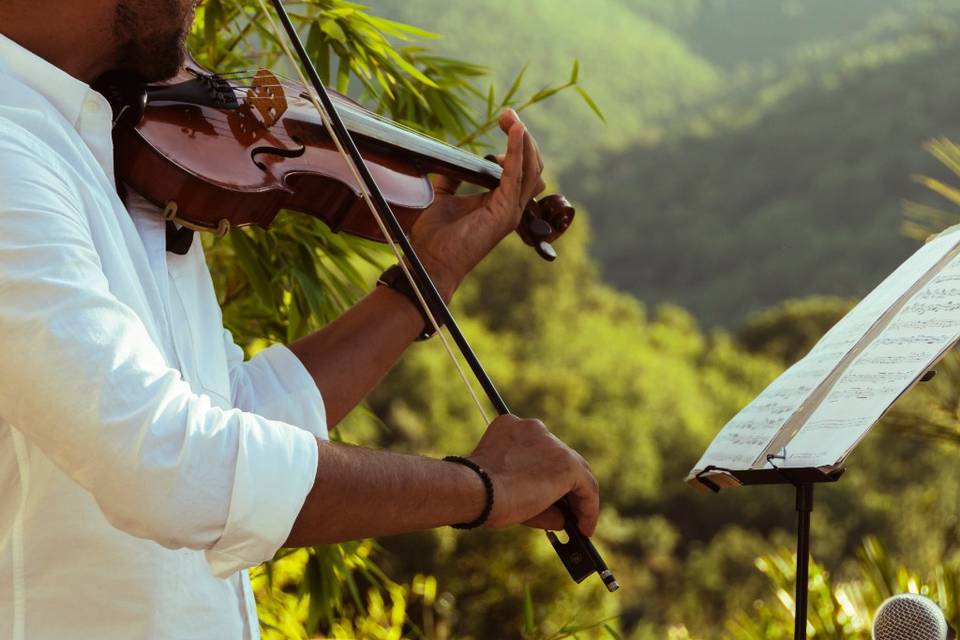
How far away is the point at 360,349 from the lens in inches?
52.5

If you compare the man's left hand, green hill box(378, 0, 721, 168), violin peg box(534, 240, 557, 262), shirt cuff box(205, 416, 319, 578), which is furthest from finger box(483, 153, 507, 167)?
green hill box(378, 0, 721, 168)

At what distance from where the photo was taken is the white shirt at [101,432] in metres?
0.80

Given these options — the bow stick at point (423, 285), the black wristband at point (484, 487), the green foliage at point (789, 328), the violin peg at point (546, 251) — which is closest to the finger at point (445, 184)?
the violin peg at point (546, 251)

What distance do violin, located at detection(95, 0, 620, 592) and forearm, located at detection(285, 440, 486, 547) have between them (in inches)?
4.1

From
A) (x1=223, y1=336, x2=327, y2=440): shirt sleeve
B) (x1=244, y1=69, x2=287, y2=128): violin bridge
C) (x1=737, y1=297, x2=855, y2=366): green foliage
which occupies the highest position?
(x1=244, y1=69, x2=287, y2=128): violin bridge

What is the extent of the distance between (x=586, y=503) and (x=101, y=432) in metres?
0.40

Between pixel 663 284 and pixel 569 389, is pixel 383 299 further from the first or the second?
pixel 663 284

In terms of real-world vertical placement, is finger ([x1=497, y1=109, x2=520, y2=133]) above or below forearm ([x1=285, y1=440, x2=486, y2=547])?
above

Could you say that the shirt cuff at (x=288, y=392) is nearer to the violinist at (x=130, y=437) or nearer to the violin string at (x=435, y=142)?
the violinist at (x=130, y=437)

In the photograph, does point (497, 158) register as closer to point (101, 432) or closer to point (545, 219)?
point (545, 219)

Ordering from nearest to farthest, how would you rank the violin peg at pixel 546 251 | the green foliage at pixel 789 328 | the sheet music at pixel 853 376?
the sheet music at pixel 853 376 → the violin peg at pixel 546 251 → the green foliage at pixel 789 328

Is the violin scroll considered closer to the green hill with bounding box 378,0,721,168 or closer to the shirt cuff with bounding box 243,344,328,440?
the shirt cuff with bounding box 243,344,328,440

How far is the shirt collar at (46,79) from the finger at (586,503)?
51 cm

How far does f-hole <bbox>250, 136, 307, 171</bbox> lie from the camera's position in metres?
1.34
